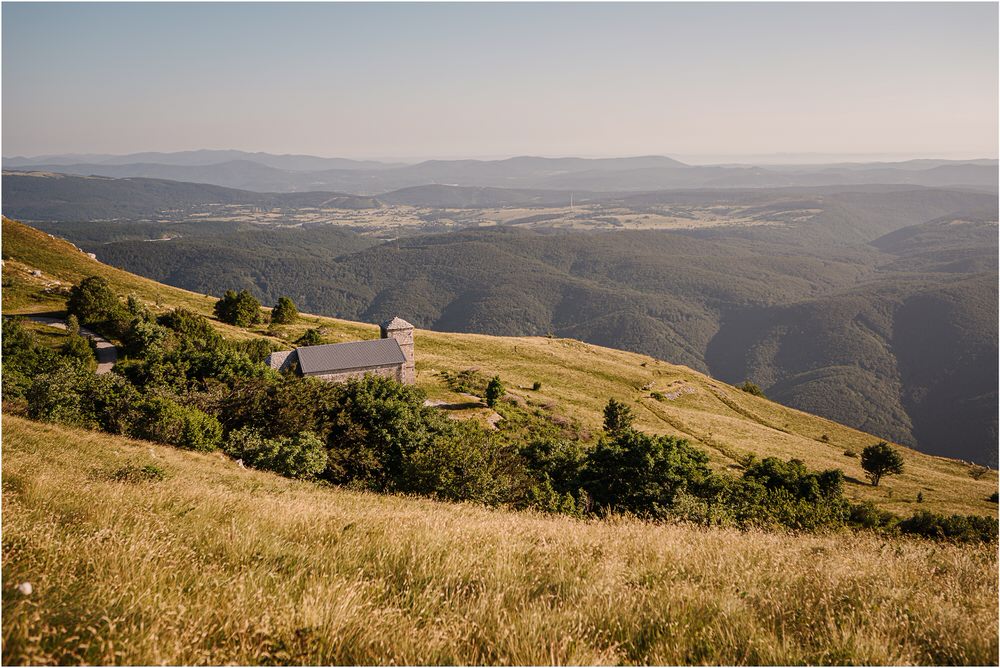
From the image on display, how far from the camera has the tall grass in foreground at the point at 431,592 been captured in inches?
153

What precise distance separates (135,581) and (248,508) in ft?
12.5

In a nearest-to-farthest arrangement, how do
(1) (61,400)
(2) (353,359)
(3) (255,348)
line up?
1. (1) (61,400)
2. (2) (353,359)
3. (3) (255,348)

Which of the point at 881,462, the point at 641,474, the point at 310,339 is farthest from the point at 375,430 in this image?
the point at 881,462

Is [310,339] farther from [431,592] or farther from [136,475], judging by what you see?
[431,592]

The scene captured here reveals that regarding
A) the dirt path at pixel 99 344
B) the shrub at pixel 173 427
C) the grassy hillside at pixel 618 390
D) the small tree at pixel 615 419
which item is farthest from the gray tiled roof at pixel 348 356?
the small tree at pixel 615 419

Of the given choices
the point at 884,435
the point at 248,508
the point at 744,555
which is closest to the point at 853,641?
the point at 744,555

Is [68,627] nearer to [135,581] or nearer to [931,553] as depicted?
[135,581]

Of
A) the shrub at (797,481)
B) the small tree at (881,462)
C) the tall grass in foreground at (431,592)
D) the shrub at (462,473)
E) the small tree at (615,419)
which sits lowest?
the small tree at (881,462)

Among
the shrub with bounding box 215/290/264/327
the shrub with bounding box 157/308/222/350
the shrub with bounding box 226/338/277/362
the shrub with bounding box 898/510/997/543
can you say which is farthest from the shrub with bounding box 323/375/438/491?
the shrub with bounding box 215/290/264/327

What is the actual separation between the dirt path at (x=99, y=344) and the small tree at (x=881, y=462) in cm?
7476

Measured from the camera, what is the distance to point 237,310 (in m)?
68.2

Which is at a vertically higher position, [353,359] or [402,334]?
[402,334]

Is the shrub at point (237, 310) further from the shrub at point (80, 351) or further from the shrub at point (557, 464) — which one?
the shrub at point (557, 464)

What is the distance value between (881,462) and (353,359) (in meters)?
57.8
